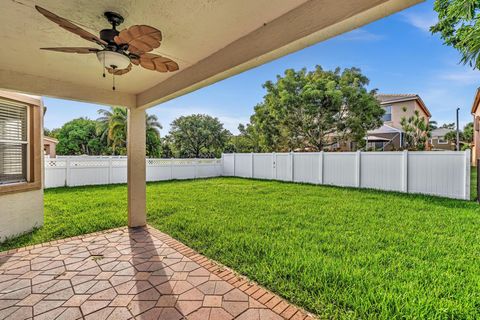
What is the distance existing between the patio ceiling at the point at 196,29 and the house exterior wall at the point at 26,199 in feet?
4.56

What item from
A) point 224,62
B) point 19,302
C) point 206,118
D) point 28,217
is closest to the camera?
point 19,302

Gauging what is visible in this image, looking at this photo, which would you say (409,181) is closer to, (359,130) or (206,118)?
(359,130)

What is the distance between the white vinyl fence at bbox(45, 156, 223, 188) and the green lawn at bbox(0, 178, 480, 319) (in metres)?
2.54

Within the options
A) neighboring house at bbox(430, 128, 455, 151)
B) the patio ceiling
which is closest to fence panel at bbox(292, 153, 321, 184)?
the patio ceiling

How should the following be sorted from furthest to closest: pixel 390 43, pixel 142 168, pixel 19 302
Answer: pixel 390 43 < pixel 142 168 < pixel 19 302

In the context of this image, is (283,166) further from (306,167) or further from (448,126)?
(448,126)

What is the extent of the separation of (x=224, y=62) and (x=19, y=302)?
10.2 ft

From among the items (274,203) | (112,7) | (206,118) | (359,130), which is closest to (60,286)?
(112,7)

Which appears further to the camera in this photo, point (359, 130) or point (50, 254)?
point (359, 130)

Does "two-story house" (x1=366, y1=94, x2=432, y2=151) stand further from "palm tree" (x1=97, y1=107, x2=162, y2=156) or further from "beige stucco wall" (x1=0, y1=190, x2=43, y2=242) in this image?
"beige stucco wall" (x1=0, y1=190, x2=43, y2=242)

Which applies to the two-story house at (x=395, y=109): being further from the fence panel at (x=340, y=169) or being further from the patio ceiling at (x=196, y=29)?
the patio ceiling at (x=196, y=29)

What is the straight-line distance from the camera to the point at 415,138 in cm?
1223

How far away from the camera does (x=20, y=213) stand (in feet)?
13.4

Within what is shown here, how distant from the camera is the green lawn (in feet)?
A: 7.18
